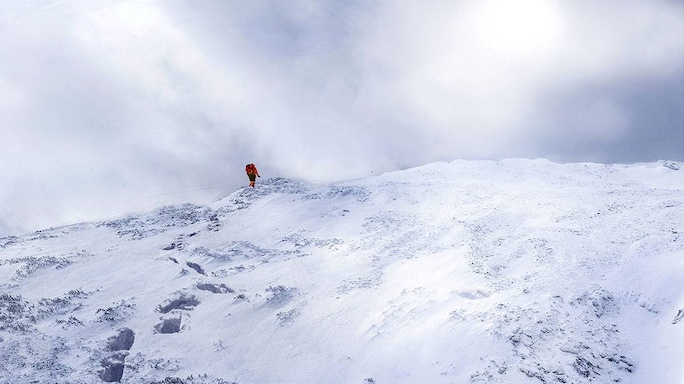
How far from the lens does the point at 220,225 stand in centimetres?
3133

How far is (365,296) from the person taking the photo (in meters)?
20.2

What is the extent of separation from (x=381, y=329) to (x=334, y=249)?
898 cm

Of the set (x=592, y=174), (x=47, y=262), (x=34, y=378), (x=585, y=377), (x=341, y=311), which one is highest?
(x=592, y=174)

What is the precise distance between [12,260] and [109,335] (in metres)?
11.5

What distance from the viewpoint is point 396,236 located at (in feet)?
87.1

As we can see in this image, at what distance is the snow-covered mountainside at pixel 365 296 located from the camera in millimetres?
14867

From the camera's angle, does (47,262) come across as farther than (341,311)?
Yes

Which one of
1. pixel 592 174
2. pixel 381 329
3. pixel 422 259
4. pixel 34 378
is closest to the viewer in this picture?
pixel 34 378

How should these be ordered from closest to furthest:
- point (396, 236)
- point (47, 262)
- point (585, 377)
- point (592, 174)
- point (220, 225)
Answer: point (585, 377) < point (47, 262) < point (396, 236) < point (220, 225) < point (592, 174)

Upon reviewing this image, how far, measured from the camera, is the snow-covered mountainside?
48.8 feet

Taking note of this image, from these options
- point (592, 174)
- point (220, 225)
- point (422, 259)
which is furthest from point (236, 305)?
point (592, 174)

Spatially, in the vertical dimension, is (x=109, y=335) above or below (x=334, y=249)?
below

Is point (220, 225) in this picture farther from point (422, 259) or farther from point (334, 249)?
point (422, 259)

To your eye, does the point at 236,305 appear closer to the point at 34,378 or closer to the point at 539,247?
the point at 34,378
